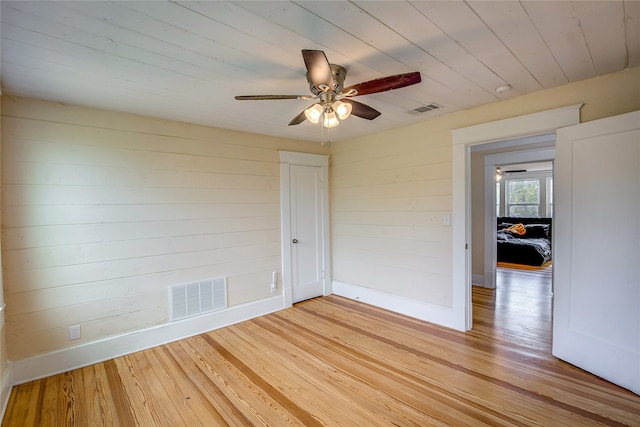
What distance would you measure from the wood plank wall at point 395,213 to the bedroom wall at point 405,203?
11 millimetres

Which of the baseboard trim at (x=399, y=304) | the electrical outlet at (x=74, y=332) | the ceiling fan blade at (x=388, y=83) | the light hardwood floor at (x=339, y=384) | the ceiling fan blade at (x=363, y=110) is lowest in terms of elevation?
the light hardwood floor at (x=339, y=384)

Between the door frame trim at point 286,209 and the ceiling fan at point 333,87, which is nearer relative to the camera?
the ceiling fan at point 333,87

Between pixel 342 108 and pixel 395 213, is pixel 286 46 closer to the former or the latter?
pixel 342 108

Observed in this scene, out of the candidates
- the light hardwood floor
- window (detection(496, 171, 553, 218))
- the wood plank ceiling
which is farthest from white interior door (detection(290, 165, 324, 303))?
window (detection(496, 171, 553, 218))

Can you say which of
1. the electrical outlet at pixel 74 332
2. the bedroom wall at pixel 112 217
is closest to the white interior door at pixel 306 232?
the bedroom wall at pixel 112 217

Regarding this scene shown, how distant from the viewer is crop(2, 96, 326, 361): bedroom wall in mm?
2412

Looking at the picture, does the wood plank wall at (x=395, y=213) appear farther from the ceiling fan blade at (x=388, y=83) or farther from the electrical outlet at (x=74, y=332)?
the electrical outlet at (x=74, y=332)

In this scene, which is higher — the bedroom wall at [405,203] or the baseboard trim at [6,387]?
the bedroom wall at [405,203]

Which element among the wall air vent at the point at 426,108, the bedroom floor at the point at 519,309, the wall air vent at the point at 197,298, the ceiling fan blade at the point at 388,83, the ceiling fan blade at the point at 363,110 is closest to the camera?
the ceiling fan blade at the point at 388,83

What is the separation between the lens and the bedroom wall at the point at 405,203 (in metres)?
2.97

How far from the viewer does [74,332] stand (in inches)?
103

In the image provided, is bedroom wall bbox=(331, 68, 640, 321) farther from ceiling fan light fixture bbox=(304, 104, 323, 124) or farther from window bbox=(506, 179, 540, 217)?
window bbox=(506, 179, 540, 217)

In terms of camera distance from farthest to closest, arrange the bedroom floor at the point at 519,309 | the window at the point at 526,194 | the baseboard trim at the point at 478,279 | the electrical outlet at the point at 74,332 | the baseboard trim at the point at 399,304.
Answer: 1. the window at the point at 526,194
2. the baseboard trim at the point at 478,279
3. the baseboard trim at the point at 399,304
4. the bedroom floor at the point at 519,309
5. the electrical outlet at the point at 74,332

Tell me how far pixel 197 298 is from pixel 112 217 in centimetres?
122
